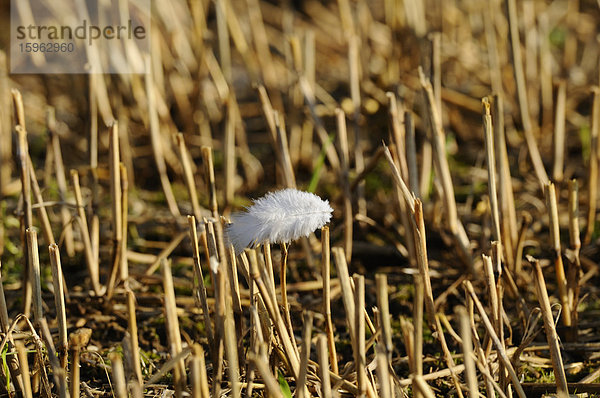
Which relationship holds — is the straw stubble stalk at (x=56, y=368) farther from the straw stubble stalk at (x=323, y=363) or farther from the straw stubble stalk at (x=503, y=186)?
the straw stubble stalk at (x=503, y=186)

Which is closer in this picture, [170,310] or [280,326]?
[170,310]

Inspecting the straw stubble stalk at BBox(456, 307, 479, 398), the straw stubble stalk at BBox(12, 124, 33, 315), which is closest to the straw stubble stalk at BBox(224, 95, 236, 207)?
the straw stubble stalk at BBox(12, 124, 33, 315)

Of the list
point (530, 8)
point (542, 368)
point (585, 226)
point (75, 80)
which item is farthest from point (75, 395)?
point (530, 8)

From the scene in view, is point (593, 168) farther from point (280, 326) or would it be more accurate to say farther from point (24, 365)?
point (24, 365)

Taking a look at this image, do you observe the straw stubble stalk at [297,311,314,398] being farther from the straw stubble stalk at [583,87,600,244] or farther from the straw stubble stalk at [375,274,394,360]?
the straw stubble stalk at [583,87,600,244]

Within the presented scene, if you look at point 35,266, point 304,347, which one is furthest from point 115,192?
point 304,347

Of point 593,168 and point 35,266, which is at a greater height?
point 593,168

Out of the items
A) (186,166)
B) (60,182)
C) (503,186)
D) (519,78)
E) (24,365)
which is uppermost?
(519,78)
